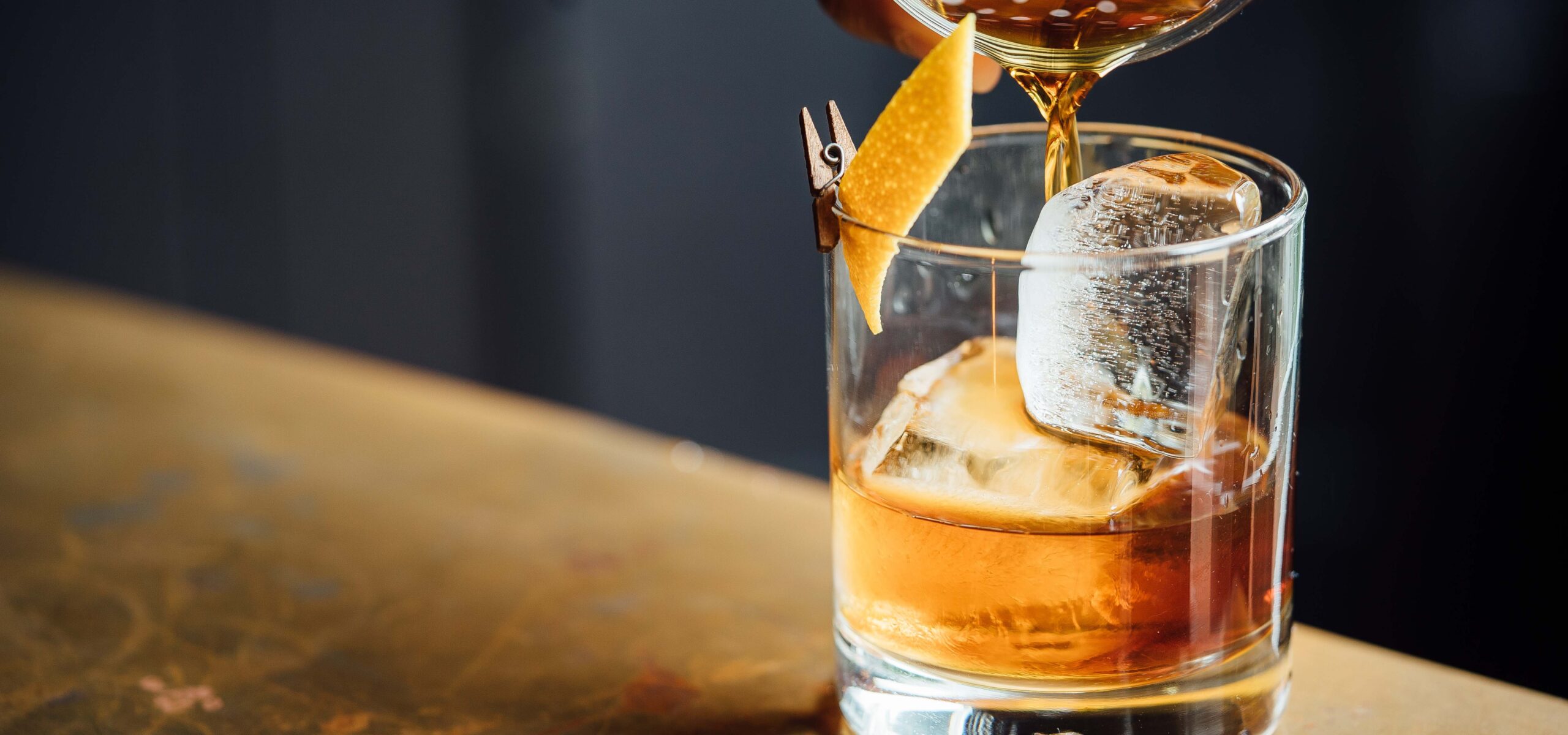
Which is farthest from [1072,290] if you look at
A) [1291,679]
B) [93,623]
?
[93,623]

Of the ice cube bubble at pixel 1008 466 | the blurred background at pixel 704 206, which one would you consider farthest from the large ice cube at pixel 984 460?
the blurred background at pixel 704 206

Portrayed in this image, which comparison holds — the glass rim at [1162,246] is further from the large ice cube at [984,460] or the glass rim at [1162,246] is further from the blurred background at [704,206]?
the blurred background at [704,206]

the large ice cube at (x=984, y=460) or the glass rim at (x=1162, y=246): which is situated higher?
the glass rim at (x=1162, y=246)

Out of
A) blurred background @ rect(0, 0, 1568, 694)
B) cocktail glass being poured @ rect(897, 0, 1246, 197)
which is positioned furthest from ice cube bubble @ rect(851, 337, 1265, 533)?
blurred background @ rect(0, 0, 1568, 694)

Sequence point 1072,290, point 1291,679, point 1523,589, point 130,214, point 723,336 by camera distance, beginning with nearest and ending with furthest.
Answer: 1. point 1072,290
2. point 1291,679
3. point 1523,589
4. point 723,336
5. point 130,214

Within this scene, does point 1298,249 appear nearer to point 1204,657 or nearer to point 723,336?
point 1204,657

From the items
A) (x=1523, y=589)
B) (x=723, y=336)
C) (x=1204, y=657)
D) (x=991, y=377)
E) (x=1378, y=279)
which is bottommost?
(x=1523, y=589)

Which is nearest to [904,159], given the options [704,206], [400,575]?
[400,575]
